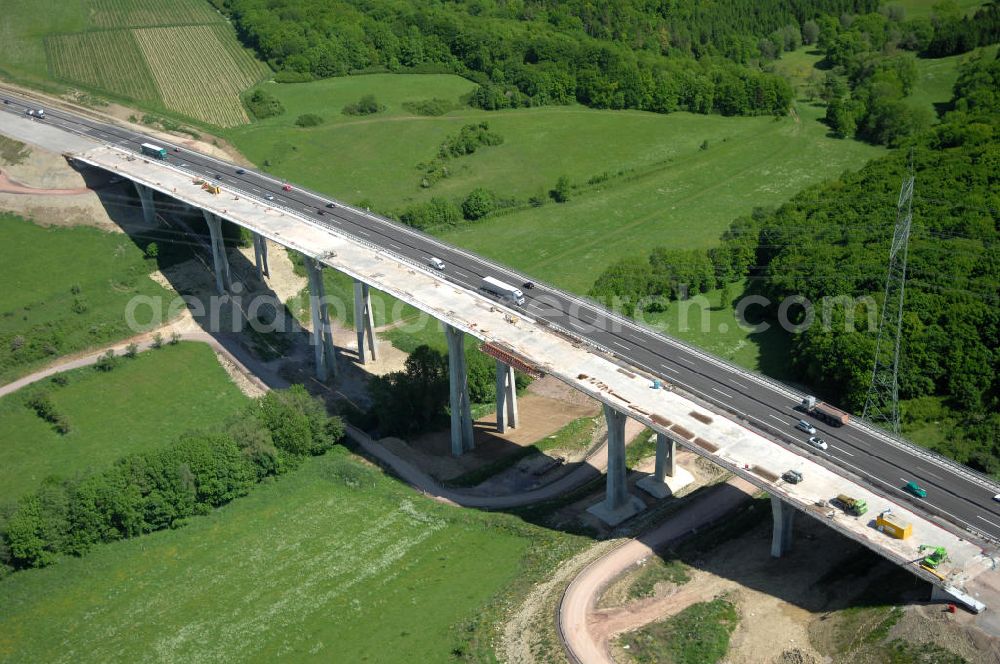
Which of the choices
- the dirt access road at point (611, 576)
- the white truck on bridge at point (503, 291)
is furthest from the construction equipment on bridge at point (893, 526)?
the white truck on bridge at point (503, 291)

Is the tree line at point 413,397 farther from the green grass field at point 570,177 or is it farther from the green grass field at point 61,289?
the green grass field at point 61,289

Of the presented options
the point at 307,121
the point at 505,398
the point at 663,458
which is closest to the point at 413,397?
the point at 505,398

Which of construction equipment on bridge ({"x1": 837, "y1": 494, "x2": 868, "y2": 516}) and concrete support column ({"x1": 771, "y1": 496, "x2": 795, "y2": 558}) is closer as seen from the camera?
construction equipment on bridge ({"x1": 837, "y1": 494, "x2": 868, "y2": 516})

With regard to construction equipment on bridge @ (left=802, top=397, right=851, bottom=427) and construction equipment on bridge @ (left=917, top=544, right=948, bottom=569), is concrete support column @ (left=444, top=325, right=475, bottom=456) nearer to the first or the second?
construction equipment on bridge @ (left=802, top=397, right=851, bottom=427)

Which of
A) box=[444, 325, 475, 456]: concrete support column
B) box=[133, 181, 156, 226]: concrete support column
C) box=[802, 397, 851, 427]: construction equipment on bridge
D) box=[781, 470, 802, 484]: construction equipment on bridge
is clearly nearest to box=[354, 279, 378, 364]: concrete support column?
box=[444, 325, 475, 456]: concrete support column

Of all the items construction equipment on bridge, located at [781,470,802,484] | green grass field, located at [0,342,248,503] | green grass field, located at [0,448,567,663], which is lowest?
green grass field, located at [0,448,567,663]

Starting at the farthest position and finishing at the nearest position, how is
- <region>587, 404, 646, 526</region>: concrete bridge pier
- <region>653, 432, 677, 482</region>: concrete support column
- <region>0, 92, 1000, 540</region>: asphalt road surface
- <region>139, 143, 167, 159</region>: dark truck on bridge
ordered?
<region>139, 143, 167, 159</region>: dark truck on bridge, <region>653, 432, 677, 482</region>: concrete support column, <region>587, 404, 646, 526</region>: concrete bridge pier, <region>0, 92, 1000, 540</region>: asphalt road surface

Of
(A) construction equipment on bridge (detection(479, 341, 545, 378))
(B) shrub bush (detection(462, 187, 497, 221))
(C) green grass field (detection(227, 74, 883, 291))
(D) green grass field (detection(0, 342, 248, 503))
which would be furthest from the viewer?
(B) shrub bush (detection(462, 187, 497, 221))
